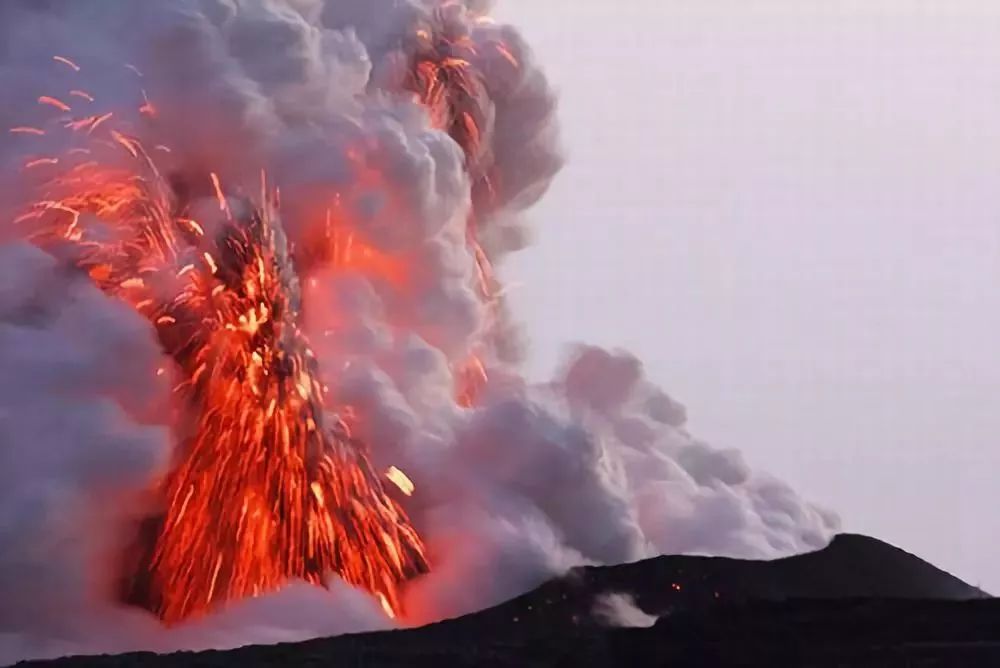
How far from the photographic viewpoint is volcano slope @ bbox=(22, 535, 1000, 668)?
22453 millimetres

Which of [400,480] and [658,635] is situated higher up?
[658,635]

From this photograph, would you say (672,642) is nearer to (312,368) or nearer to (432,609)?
(432,609)

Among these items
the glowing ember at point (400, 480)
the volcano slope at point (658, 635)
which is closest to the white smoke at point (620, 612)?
the volcano slope at point (658, 635)

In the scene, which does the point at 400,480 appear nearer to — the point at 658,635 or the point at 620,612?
the point at 620,612

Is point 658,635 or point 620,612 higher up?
point 658,635

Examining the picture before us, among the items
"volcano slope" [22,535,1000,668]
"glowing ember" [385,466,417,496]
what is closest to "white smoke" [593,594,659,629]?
"volcano slope" [22,535,1000,668]

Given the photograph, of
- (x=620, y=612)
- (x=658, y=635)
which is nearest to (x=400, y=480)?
(x=620, y=612)

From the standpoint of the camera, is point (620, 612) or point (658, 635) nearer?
point (658, 635)

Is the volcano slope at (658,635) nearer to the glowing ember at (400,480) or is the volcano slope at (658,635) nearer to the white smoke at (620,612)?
the white smoke at (620,612)

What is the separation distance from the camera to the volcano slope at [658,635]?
22453 mm

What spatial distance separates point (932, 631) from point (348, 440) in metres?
13.5

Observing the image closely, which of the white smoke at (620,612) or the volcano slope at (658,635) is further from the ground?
the volcano slope at (658,635)

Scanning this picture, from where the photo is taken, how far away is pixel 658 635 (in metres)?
23.7

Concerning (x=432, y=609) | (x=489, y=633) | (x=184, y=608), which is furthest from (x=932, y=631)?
(x=184, y=608)
